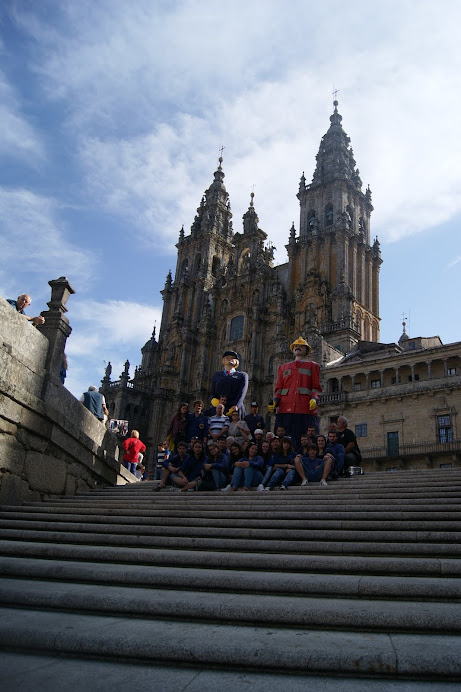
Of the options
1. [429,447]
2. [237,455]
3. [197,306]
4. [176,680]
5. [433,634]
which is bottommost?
[176,680]

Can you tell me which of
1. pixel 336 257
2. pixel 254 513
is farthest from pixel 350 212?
pixel 254 513

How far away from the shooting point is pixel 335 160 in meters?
48.4

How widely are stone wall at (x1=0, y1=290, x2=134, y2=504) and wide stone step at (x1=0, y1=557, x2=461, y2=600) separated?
273cm

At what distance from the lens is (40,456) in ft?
28.5

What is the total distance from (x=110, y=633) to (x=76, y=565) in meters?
1.89

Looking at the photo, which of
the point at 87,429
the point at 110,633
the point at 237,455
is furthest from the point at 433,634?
the point at 87,429

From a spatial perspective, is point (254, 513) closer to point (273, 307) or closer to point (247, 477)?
point (247, 477)

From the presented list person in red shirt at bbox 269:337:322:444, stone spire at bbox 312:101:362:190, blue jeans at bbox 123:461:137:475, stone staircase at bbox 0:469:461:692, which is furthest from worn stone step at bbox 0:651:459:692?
stone spire at bbox 312:101:362:190

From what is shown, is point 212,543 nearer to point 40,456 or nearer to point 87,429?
point 40,456

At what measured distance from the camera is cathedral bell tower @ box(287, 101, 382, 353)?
40156 millimetres

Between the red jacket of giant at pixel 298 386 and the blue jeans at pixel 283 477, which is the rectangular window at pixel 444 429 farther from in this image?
the blue jeans at pixel 283 477

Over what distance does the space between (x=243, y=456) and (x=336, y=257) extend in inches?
1397

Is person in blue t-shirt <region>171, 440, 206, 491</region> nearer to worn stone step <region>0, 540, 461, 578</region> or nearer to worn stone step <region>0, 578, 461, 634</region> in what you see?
worn stone step <region>0, 540, 461, 578</region>

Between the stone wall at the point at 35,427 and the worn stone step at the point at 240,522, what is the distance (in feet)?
2.82
